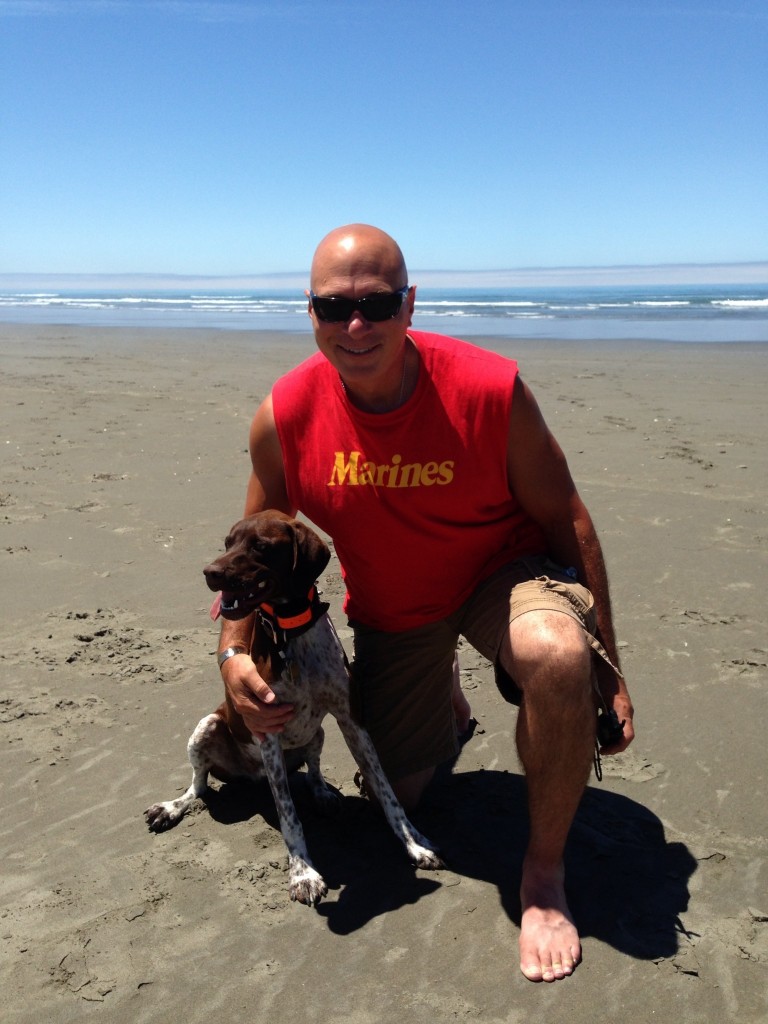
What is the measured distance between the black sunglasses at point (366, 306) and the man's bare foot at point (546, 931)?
1.95 metres

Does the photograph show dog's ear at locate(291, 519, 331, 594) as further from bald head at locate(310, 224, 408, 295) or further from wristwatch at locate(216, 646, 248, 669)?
bald head at locate(310, 224, 408, 295)

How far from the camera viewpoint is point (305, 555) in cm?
328

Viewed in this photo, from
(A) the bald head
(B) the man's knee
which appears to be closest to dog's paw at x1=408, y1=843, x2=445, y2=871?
(B) the man's knee

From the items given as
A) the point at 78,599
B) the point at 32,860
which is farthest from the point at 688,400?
the point at 32,860

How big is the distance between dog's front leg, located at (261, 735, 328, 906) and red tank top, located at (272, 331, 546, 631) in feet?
2.32

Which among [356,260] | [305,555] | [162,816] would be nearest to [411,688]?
[305,555]

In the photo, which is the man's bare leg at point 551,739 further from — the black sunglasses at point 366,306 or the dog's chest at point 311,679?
the black sunglasses at point 366,306

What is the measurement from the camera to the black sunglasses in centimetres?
321

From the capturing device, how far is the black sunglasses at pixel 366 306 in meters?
3.21

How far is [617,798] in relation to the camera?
368 cm

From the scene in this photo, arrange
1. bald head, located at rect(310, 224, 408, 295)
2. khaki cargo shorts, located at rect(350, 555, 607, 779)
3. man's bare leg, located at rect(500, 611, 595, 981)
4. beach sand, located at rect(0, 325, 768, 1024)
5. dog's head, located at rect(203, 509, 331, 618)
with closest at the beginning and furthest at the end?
beach sand, located at rect(0, 325, 768, 1024) → man's bare leg, located at rect(500, 611, 595, 981) → dog's head, located at rect(203, 509, 331, 618) → bald head, located at rect(310, 224, 408, 295) → khaki cargo shorts, located at rect(350, 555, 607, 779)

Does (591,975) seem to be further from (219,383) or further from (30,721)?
(219,383)

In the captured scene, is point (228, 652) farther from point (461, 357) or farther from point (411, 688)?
point (461, 357)

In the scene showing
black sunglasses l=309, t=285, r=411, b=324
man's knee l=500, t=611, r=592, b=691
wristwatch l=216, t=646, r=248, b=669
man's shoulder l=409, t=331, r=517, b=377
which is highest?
black sunglasses l=309, t=285, r=411, b=324
